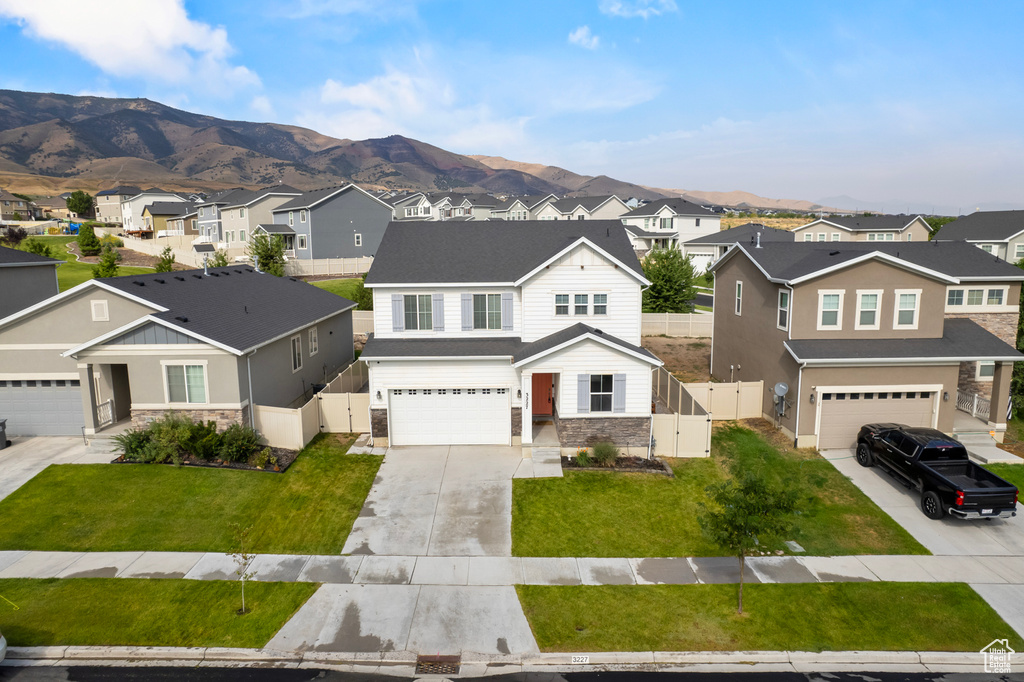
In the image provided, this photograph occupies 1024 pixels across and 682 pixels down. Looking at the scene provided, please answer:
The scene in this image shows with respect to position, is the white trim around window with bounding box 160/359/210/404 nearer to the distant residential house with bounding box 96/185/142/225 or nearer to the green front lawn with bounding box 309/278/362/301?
the green front lawn with bounding box 309/278/362/301

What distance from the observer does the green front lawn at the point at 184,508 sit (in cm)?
1462

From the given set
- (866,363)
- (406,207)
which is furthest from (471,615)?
(406,207)

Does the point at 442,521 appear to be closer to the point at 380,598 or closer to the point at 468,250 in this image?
the point at 380,598

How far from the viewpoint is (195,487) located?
675 inches

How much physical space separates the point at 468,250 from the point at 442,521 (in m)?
11.6

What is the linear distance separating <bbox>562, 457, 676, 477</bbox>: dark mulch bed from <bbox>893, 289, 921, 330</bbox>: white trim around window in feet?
34.2

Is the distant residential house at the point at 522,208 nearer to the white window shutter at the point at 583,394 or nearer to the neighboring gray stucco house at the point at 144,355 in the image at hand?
the neighboring gray stucco house at the point at 144,355

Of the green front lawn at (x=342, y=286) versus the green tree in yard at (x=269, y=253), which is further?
the green tree in yard at (x=269, y=253)

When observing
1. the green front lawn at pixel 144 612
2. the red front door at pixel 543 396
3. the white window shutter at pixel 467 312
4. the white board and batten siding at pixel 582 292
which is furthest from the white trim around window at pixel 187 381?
the red front door at pixel 543 396

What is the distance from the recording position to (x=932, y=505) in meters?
16.0

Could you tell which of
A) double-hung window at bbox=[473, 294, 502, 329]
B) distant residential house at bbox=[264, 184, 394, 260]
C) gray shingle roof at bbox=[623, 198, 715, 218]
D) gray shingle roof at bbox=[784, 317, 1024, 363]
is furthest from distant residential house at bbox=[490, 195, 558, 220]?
gray shingle roof at bbox=[784, 317, 1024, 363]

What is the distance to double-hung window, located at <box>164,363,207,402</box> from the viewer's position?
750 inches

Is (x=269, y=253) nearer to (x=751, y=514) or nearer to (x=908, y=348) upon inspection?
(x=908, y=348)

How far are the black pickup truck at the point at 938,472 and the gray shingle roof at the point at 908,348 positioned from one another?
2599 millimetres
